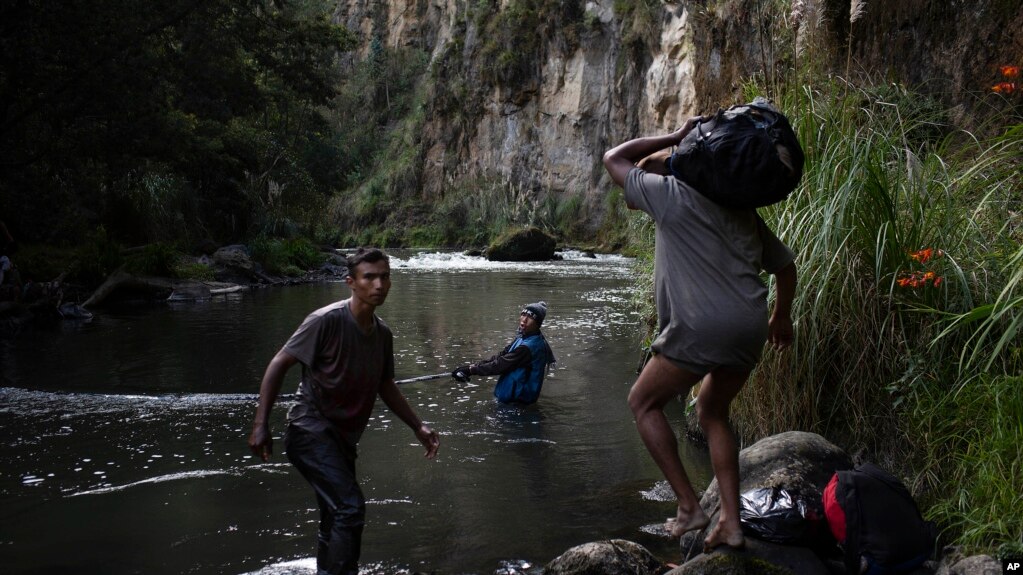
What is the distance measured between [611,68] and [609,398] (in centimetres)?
3701

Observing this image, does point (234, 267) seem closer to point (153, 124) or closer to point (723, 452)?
point (153, 124)

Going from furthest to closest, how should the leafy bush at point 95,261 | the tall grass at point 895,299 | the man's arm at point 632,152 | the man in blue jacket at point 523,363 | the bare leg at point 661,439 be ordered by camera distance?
1. the leafy bush at point 95,261
2. the man in blue jacket at point 523,363
3. the tall grass at point 895,299
4. the man's arm at point 632,152
5. the bare leg at point 661,439

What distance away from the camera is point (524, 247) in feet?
114

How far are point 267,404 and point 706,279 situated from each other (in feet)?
6.36

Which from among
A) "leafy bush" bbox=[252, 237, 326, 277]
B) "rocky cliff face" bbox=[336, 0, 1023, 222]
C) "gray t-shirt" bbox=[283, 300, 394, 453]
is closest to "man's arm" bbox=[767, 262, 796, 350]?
"gray t-shirt" bbox=[283, 300, 394, 453]

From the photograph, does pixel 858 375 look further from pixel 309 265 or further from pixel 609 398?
pixel 309 265

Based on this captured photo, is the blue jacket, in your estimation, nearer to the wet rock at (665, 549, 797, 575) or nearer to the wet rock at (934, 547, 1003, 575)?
the wet rock at (665, 549, 797, 575)

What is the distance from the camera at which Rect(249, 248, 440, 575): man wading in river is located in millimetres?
3896

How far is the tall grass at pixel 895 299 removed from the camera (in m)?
4.52

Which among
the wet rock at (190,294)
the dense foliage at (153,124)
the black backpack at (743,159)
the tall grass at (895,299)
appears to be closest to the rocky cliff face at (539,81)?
the tall grass at (895,299)

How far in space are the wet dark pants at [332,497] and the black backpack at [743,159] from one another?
1.99 m

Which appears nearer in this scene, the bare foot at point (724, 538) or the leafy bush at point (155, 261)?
A: the bare foot at point (724, 538)

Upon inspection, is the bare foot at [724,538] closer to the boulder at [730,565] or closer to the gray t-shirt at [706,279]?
the boulder at [730,565]

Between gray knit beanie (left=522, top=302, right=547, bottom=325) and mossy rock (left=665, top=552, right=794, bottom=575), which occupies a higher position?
gray knit beanie (left=522, top=302, right=547, bottom=325)
